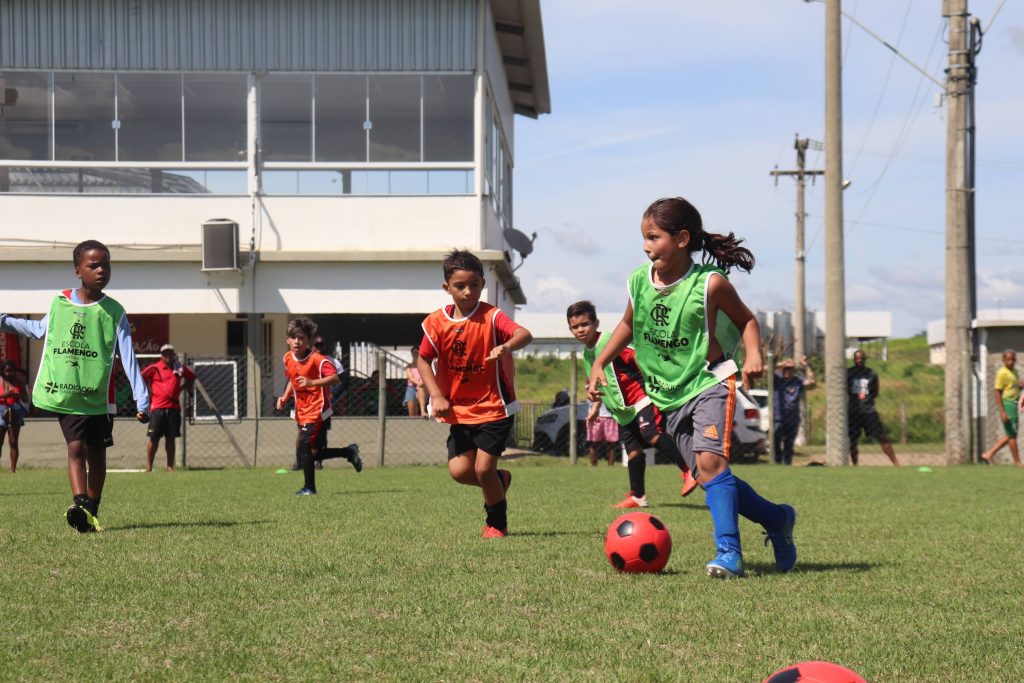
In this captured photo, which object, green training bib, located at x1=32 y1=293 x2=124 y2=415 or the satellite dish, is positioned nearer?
green training bib, located at x1=32 y1=293 x2=124 y2=415

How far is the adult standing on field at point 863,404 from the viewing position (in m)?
20.7

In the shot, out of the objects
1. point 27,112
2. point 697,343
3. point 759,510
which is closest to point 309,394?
point 697,343

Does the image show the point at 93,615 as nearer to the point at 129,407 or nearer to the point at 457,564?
the point at 457,564

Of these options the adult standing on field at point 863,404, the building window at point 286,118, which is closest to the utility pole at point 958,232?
the adult standing on field at point 863,404

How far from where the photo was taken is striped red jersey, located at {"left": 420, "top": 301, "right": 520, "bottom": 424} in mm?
7730

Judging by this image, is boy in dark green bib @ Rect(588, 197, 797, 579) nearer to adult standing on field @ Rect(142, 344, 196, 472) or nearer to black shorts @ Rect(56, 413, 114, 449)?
black shorts @ Rect(56, 413, 114, 449)

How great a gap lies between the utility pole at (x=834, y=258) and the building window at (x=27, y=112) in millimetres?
14174

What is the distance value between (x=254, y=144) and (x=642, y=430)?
1504 centimetres

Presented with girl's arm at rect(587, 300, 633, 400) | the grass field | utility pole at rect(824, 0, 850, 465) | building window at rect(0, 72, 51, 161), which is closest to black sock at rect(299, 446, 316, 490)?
the grass field

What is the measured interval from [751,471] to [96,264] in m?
11.6

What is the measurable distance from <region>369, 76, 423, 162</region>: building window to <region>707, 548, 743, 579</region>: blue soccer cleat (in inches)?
744

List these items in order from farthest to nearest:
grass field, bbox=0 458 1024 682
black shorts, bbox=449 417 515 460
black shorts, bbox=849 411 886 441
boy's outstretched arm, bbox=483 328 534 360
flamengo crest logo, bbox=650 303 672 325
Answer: black shorts, bbox=849 411 886 441 < black shorts, bbox=449 417 515 460 < boy's outstretched arm, bbox=483 328 534 360 < flamengo crest logo, bbox=650 303 672 325 < grass field, bbox=0 458 1024 682

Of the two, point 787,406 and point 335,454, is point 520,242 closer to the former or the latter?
point 787,406

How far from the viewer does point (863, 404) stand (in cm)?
2078
